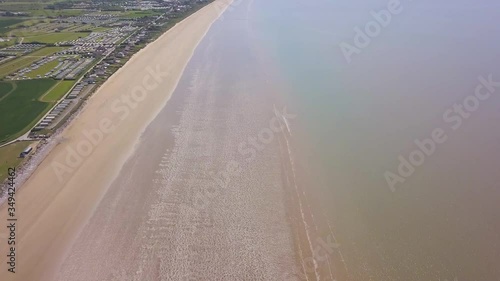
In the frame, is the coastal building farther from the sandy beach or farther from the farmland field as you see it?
the farmland field

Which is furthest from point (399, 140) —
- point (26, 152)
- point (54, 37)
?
point (54, 37)

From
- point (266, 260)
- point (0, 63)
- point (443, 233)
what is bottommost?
point (0, 63)

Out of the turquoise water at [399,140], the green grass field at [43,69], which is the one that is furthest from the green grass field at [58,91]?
the turquoise water at [399,140]

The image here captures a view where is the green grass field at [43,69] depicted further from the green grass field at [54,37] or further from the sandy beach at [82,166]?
the green grass field at [54,37]

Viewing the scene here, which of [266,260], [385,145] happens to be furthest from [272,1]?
[266,260]

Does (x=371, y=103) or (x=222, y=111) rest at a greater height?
(x=371, y=103)

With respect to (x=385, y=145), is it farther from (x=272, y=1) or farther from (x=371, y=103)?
(x=272, y=1)
